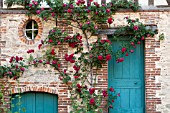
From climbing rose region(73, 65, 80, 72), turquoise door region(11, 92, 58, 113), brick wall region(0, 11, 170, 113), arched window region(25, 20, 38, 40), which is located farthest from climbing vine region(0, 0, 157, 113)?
turquoise door region(11, 92, 58, 113)

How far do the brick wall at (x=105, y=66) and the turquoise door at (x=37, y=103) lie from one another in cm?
22

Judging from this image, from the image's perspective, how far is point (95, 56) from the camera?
7.41m

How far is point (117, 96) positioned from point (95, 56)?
3.65 ft

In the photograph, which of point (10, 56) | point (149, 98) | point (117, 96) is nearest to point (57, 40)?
point (10, 56)

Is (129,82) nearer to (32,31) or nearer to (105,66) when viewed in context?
(105,66)

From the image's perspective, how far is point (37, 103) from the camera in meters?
7.78

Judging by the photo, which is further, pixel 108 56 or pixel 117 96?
pixel 117 96

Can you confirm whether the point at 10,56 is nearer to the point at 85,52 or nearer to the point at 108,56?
the point at 85,52

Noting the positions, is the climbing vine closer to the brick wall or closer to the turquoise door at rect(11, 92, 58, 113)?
the brick wall

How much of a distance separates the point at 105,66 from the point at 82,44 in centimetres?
74

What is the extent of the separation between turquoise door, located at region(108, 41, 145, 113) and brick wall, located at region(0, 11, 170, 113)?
9.2 inches

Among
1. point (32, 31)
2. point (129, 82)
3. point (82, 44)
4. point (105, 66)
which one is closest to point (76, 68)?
point (82, 44)

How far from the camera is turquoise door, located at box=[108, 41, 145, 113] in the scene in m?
7.69

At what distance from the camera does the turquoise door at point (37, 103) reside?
7754 millimetres
